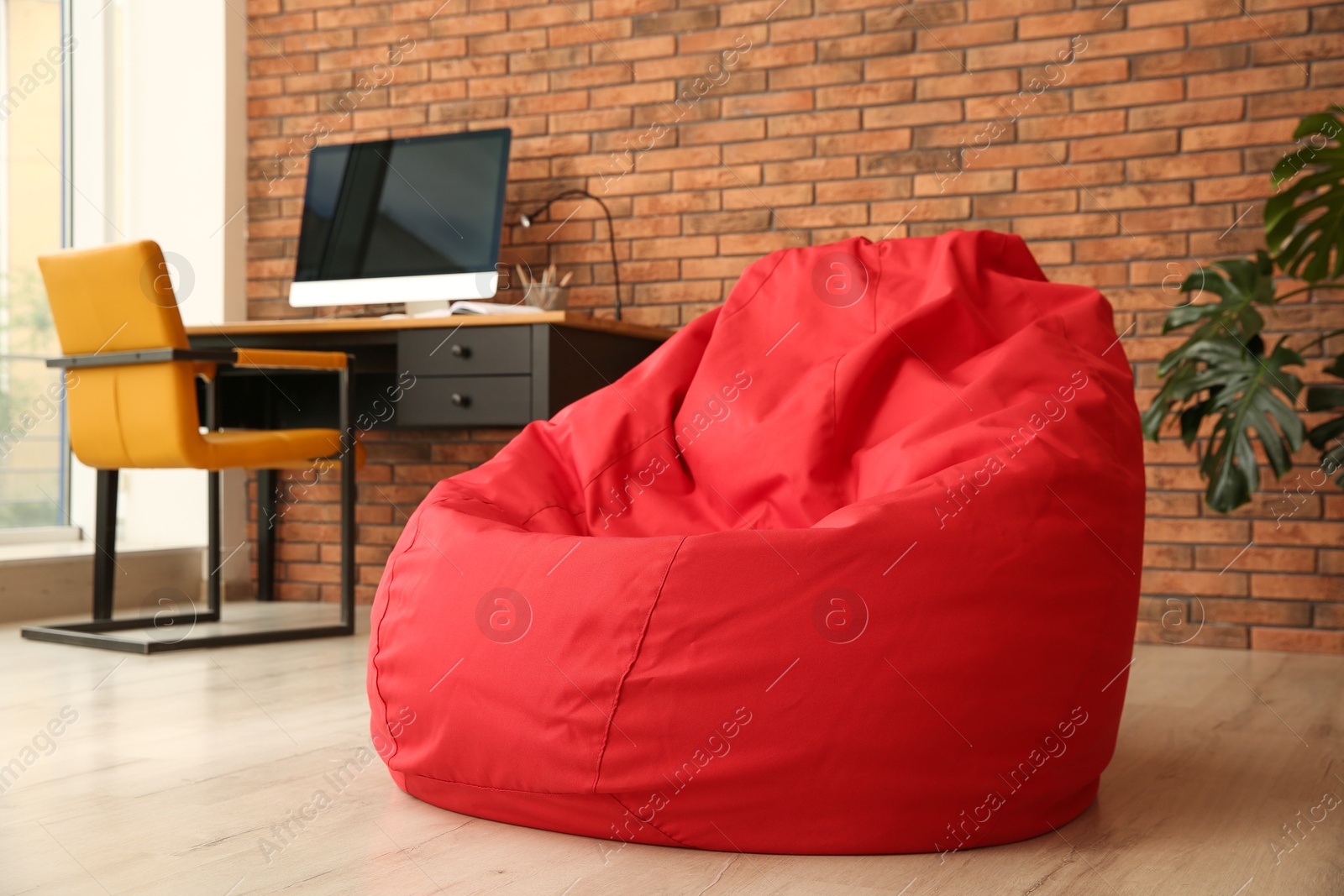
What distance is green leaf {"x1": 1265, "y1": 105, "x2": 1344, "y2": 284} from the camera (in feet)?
8.89

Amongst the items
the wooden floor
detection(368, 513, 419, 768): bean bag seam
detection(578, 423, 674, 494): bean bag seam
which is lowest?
the wooden floor

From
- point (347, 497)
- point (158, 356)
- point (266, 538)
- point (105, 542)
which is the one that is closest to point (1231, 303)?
point (347, 497)

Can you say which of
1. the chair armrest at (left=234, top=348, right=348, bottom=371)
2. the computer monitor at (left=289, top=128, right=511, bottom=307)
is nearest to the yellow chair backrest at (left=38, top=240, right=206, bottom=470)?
the chair armrest at (left=234, top=348, right=348, bottom=371)

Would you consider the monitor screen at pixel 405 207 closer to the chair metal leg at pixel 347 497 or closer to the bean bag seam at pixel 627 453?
the chair metal leg at pixel 347 497

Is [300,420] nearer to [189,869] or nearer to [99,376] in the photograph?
[99,376]

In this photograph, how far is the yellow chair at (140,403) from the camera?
9.88 feet

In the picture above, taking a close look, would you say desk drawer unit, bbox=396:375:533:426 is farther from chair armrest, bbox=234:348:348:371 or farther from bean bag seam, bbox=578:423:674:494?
bean bag seam, bbox=578:423:674:494

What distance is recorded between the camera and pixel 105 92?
4.38 metres

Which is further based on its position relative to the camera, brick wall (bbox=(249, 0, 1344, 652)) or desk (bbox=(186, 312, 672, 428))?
brick wall (bbox=(249, 0, 1344, 652))

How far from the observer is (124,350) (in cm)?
308

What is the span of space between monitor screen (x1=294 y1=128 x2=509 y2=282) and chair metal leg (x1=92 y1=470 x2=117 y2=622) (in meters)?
1.03

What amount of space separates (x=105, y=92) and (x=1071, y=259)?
3.42 m

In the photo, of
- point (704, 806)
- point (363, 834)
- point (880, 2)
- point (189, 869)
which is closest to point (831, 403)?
point (704, 806)

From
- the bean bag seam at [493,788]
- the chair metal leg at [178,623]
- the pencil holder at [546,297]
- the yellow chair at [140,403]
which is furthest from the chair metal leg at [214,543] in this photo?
the bean bag seam at [493,788]
